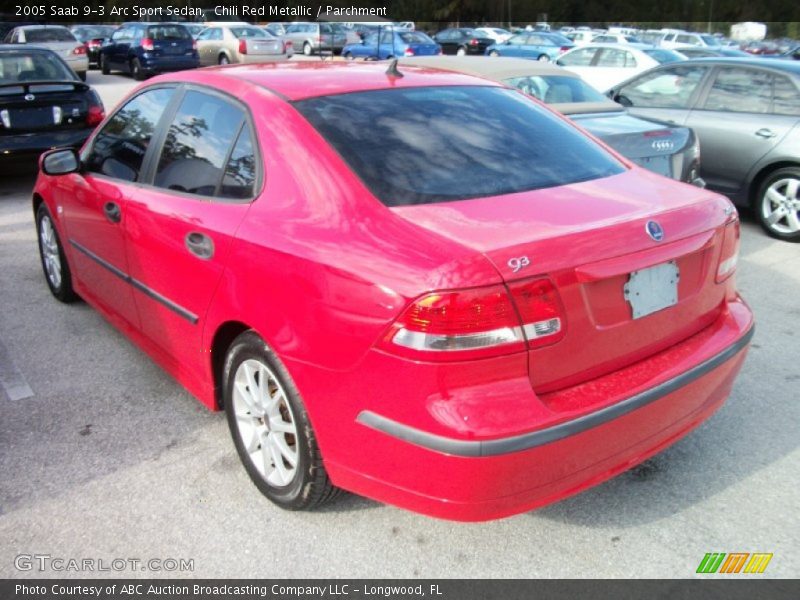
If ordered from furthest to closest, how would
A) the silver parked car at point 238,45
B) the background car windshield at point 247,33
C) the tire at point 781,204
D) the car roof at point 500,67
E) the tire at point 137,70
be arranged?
the background car windshield at point 247,33
the silver parked car at point 238,45
the tire at point 137,70
the car roof at point 500,67
the tire at point 781,204

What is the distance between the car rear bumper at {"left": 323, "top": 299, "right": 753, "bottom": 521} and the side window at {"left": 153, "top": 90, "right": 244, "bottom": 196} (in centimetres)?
133

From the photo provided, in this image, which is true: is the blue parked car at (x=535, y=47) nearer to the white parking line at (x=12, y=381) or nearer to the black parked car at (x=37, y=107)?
the black parked car at (x=37, y=107)

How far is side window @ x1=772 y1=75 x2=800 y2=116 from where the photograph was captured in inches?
262

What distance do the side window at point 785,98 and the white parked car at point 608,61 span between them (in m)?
7.45

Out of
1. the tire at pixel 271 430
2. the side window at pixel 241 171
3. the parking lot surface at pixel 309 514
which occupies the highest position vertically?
the side window at pixel 241 171

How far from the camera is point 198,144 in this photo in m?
3.16

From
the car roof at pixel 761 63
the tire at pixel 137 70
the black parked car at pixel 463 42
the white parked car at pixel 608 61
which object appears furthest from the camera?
the black parked car at pixel 463 42

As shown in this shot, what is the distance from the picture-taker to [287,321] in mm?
2453

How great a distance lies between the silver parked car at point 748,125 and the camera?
6.61m

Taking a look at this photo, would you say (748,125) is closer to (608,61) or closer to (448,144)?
(448,144)

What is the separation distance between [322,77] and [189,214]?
0.81 m

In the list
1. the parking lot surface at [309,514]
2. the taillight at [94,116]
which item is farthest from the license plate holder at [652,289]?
the taillight at [94,116]

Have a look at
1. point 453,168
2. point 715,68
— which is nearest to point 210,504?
point 453,168

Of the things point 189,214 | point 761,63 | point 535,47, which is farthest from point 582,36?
point 189,214
